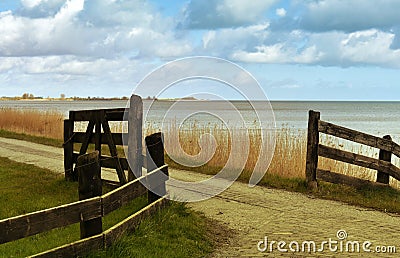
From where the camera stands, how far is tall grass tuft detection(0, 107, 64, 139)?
22938 mm

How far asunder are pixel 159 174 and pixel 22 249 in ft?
7.16

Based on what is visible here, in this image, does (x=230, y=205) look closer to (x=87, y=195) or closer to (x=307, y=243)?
(x=307, y=243)

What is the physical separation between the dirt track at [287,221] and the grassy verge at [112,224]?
417 millimetres

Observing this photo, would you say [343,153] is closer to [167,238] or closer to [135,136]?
[135,136]

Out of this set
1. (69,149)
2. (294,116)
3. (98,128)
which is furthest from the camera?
(294,116)

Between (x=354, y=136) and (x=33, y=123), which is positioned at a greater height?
(x=354, y=136)

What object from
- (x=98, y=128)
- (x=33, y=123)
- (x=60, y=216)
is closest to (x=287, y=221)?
(x=60, y=216)

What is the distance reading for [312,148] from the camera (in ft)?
30.5

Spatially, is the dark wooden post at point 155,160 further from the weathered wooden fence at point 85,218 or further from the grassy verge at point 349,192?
the grassy verge at point 349,192

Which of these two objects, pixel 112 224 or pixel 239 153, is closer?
pixel 112 224

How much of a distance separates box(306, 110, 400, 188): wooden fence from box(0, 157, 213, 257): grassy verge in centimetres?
319

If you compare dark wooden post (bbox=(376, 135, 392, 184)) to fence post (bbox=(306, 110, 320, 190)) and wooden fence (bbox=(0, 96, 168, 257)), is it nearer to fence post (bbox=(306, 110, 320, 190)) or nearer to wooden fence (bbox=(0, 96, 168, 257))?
fence post (bbox=(306, 110, 320, 190))

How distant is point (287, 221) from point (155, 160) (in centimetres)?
219

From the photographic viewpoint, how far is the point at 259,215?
7.40m
